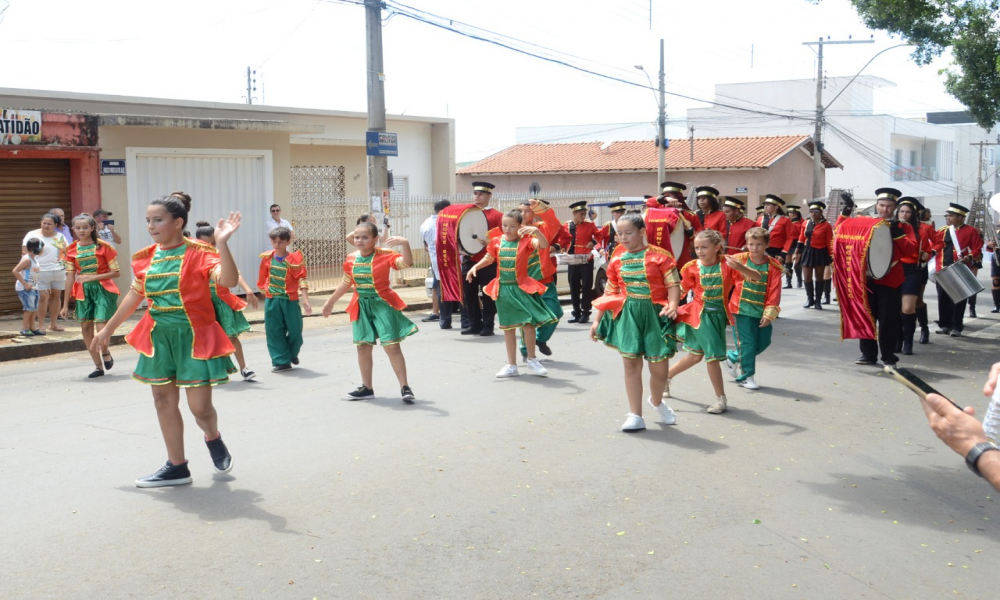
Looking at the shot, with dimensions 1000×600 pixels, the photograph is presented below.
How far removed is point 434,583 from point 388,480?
167 centimetres

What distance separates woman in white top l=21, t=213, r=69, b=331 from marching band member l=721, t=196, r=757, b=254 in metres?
8.96

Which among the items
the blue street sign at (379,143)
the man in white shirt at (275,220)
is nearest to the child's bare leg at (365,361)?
the blue street sign at (379,143)

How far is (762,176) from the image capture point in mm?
39781

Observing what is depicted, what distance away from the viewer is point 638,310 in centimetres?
757

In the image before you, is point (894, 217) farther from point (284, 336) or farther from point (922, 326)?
point (284, 336)

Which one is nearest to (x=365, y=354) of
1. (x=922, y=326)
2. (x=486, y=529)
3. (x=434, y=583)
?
(x=486, y=529)

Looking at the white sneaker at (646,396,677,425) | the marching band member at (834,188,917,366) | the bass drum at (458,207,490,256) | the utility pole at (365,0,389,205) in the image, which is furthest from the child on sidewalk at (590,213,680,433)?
the utility pole at (365,0,389,205)

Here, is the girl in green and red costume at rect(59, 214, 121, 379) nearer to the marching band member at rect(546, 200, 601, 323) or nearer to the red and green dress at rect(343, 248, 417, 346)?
the red and green dress at rect(343, 248, 417, 346)

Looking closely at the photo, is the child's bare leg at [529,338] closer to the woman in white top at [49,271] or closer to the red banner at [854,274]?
the red banner at [854,274]

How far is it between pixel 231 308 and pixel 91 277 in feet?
10.7

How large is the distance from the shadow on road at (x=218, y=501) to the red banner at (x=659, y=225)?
21.9 feet

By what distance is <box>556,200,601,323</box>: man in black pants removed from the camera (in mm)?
14727

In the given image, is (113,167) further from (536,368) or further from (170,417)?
(170,417)

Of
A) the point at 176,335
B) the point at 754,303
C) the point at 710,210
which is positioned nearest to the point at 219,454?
the point at 176,335
